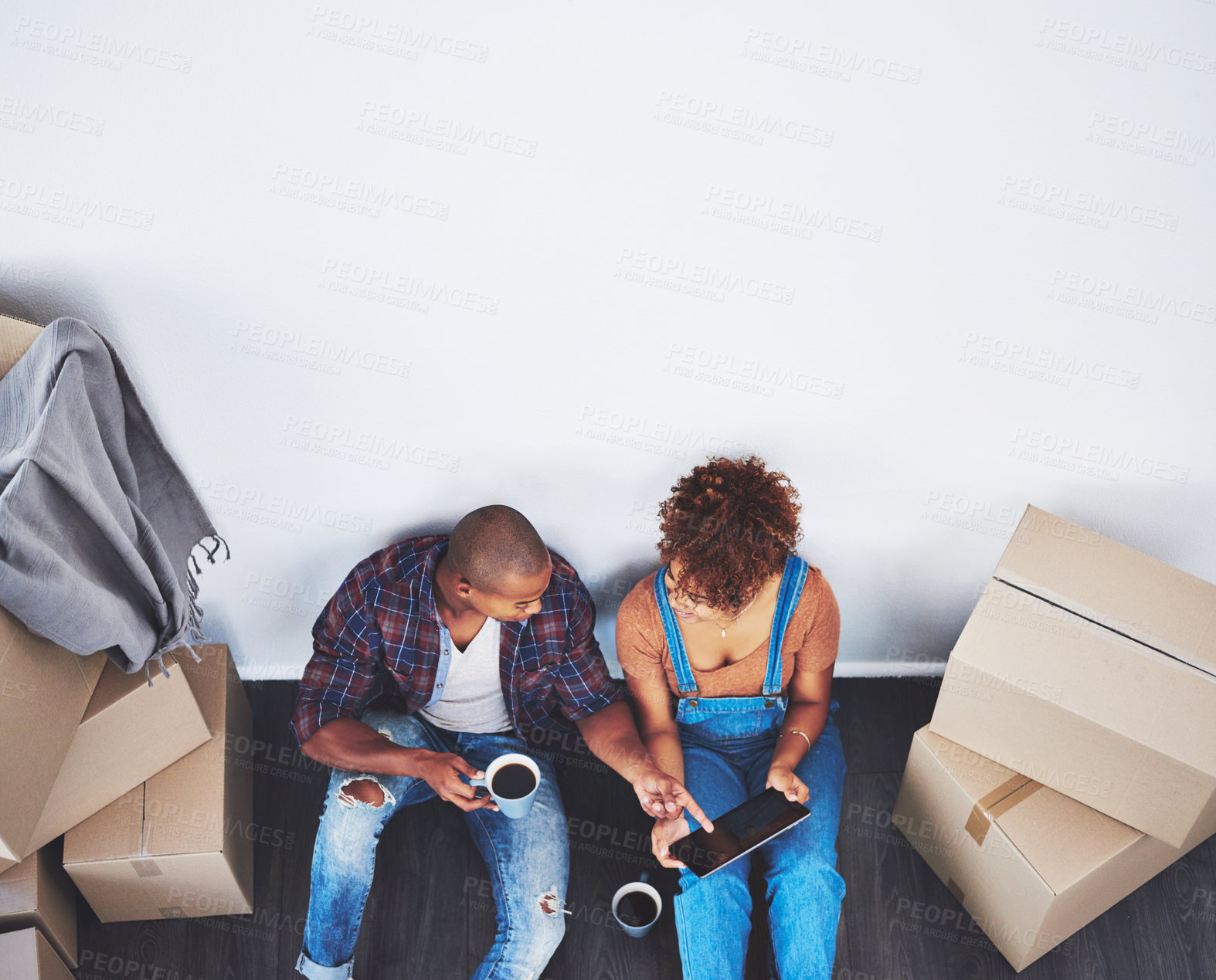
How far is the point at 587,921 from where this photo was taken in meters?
1.75

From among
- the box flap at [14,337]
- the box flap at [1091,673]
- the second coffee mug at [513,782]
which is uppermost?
the box flap at [14,337]

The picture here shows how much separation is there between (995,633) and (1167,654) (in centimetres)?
27

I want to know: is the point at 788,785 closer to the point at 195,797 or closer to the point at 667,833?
the point at 667,833

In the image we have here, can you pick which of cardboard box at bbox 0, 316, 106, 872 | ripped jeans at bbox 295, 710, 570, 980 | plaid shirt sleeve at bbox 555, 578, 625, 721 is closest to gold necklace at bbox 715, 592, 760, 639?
plaid shirt sleeve at bbox 555, 578, 625, 721

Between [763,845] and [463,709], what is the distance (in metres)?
0.64

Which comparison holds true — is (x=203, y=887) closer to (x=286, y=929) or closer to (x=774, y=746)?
(x=286, y=929)

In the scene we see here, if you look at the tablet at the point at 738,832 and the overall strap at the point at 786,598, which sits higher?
the overall strap at the point at 786,598

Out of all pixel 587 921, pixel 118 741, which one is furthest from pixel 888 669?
pixel 118 741

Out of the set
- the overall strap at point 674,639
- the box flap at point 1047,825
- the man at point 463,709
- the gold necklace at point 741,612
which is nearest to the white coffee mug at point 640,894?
the man at point 463,709

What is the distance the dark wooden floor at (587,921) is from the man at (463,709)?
0.47 ft

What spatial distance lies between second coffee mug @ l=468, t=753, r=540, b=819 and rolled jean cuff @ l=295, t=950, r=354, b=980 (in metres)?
0.44

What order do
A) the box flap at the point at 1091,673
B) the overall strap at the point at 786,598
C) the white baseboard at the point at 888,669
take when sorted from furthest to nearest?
the white baseboard at the point at 888,669, the overall strap at the point at 786,598, the box flap at the point at 1091,673

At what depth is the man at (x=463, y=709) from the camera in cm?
155

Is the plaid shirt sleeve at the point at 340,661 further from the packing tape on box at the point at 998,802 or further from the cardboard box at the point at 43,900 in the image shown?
the packing tape on box at the point at 998,802
